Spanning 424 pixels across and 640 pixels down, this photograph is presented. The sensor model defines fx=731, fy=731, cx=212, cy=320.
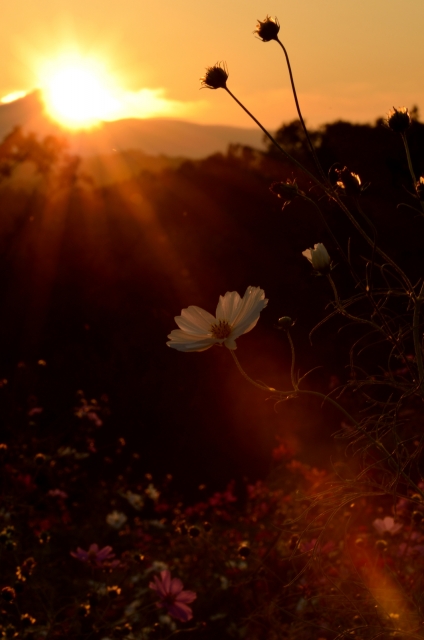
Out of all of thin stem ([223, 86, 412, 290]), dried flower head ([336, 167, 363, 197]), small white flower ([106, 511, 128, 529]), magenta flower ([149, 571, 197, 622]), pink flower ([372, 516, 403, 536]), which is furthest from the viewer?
small white flower ([106, 511, 128, 529])

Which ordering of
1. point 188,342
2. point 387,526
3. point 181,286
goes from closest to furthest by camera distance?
point 188,342 < point 387,526 < point 181,286

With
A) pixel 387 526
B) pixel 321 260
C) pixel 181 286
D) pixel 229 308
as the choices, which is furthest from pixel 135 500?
pixel 321 260

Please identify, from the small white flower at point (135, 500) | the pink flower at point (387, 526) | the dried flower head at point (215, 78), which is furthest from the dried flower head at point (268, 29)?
the small white flower at point (135, 500)

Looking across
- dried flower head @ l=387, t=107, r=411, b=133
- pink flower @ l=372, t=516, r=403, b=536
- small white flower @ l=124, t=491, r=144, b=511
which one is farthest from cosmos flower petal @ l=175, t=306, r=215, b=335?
small white flower @ l=124, t=491, r=144, b=511

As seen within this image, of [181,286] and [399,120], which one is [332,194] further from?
[181,286]

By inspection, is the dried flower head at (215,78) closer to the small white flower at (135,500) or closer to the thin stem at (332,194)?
the thin stem at (332,194)

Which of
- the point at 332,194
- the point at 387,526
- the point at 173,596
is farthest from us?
the point at 387,526

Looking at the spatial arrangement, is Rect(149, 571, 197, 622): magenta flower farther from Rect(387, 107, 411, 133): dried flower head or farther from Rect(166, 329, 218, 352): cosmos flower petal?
Rect(387, 107, 411, 133): dried flower head
